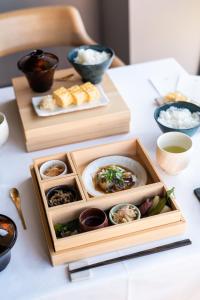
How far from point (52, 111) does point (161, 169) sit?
14.0 inches

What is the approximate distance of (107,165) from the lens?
39.0 inches

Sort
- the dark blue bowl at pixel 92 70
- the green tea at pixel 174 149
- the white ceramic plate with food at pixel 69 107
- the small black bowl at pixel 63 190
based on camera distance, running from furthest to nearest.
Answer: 1. the dark blue bowl at pixel 92 70
2. the white ceramic plate with food at pixel 69 107
3. the green tea at pixel 174 149
4. the small black bowl at pixel 63 190

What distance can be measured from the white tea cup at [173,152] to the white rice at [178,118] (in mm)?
65

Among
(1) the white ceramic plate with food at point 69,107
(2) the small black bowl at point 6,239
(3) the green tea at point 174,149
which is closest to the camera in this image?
(2) the small black bowl at point 6,239

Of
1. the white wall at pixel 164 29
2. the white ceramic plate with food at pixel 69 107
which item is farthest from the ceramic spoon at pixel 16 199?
the white wall at pixel 164 29

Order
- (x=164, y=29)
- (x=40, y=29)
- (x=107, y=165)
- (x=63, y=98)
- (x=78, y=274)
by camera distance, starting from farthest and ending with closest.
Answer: (x=164, y=29) → (x=40, y=29) → (x=63, y=98) → (x=107, y=165) → (x=78, y=274)

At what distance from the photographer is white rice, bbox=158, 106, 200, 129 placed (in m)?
1.06

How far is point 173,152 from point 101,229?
0.32 metres

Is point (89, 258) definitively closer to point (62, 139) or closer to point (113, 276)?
point (113, 276)

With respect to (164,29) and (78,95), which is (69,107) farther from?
(164,29)

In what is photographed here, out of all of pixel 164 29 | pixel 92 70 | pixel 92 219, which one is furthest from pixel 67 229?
pixel 164 29

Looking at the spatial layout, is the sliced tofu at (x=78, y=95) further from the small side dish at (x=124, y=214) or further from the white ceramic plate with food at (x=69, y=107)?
the small side dish at (x=124, y=214)

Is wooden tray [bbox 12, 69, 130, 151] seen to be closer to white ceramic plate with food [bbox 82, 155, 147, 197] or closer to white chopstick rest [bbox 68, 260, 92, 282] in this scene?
white ceramic plate with food [bbox 82, 155, 147, 197]

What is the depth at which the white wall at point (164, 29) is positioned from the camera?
200cm
